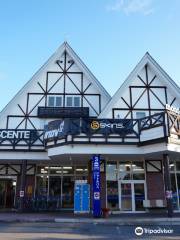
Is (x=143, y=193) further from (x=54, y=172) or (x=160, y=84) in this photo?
(x=160, y=84)

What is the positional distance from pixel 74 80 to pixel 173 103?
7685 millimetres

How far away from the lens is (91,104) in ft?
72.8

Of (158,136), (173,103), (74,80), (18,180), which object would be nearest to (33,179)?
(18,180)

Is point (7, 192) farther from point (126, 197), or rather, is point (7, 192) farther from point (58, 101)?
point (126, 197)

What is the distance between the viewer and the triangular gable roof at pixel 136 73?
67.6 feet

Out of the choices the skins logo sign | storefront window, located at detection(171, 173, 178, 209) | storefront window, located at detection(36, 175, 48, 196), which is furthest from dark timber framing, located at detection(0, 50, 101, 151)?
storefront window, located at detection(171, 173, 178, 209)

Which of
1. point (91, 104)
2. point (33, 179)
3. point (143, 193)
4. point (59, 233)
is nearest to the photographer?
point (59, 233)

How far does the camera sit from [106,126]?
1642 centimetres

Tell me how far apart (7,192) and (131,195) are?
352 inches

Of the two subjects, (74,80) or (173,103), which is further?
(74,80)

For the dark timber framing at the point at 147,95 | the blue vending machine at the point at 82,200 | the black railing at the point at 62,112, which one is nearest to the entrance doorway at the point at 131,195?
the blue vending machine at the point at 82,200

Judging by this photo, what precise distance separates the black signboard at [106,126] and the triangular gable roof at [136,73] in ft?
12.4

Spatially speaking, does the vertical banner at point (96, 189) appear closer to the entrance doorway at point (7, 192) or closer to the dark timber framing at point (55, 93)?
the dark timber framing at point (55, 93)

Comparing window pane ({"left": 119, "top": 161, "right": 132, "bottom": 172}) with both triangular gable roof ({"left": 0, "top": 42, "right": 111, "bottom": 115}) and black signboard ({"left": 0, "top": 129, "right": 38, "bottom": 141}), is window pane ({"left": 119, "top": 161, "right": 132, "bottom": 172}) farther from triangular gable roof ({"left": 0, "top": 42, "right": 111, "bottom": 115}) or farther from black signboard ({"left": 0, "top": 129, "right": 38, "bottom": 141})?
black signboard ({"left": 0, "top": 129, "right": 38, "bottom": 141})
